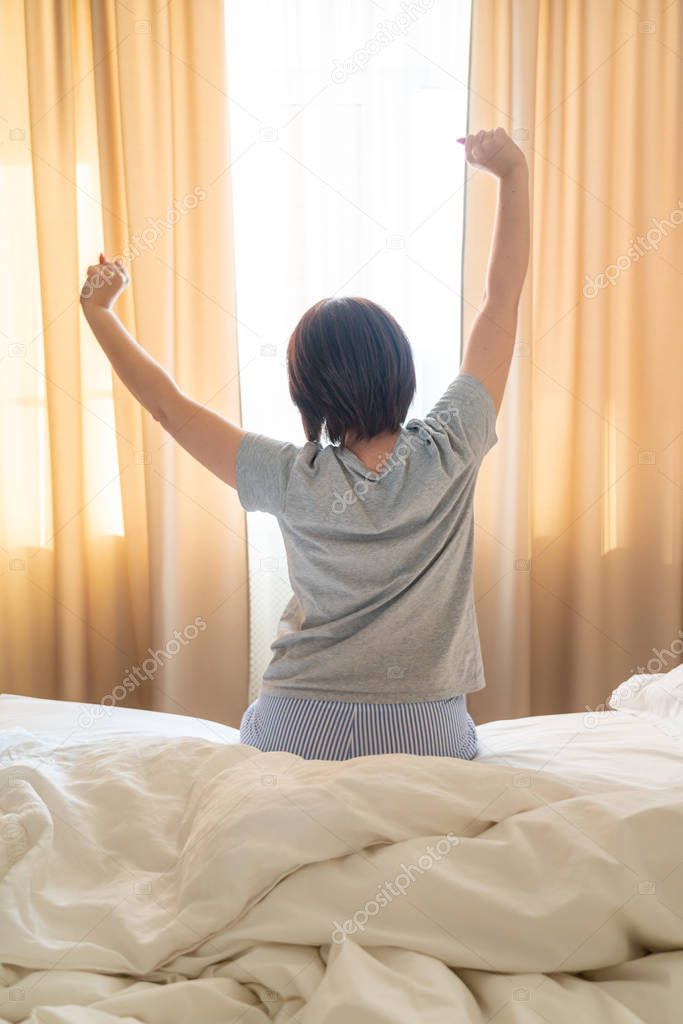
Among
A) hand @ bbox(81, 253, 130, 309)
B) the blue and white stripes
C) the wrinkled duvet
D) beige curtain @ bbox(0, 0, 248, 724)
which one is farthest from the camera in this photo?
beige curtain @ bbox(0, 0, 248, 724)

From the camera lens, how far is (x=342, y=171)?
8.50ft

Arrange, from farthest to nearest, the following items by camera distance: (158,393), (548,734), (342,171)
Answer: (342,171) < (548,734) < (158,393)

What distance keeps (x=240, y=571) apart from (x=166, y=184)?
112cm

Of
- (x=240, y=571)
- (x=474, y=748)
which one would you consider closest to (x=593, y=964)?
(x=474, y=748)

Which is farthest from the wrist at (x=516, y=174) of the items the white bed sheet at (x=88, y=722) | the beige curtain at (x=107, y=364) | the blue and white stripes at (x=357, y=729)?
the beige curtain at (x=107, y=364)

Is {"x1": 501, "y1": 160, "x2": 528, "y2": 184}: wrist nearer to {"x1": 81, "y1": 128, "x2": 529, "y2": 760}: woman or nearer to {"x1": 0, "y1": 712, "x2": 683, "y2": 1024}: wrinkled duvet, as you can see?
{"x1": 81, "y1": 128, "x2": 529, "y2": 760}: woman

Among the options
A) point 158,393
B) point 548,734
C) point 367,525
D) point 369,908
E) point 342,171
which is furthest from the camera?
point 342,171

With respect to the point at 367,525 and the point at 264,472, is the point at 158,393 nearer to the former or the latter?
the point at 264,472

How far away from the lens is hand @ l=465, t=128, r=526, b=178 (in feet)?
4.29

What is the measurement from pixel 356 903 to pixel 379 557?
448 mm

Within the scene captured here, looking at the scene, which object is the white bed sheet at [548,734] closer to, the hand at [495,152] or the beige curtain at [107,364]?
the hand at [495,152]

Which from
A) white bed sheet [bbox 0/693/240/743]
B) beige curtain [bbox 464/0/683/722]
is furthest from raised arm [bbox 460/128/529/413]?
beige curtain [bbox 464/0/683/722]

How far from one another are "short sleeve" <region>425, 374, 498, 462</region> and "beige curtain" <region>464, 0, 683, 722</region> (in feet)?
4.61

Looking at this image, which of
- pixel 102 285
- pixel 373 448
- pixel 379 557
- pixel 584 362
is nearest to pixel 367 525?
pixel 379 557
